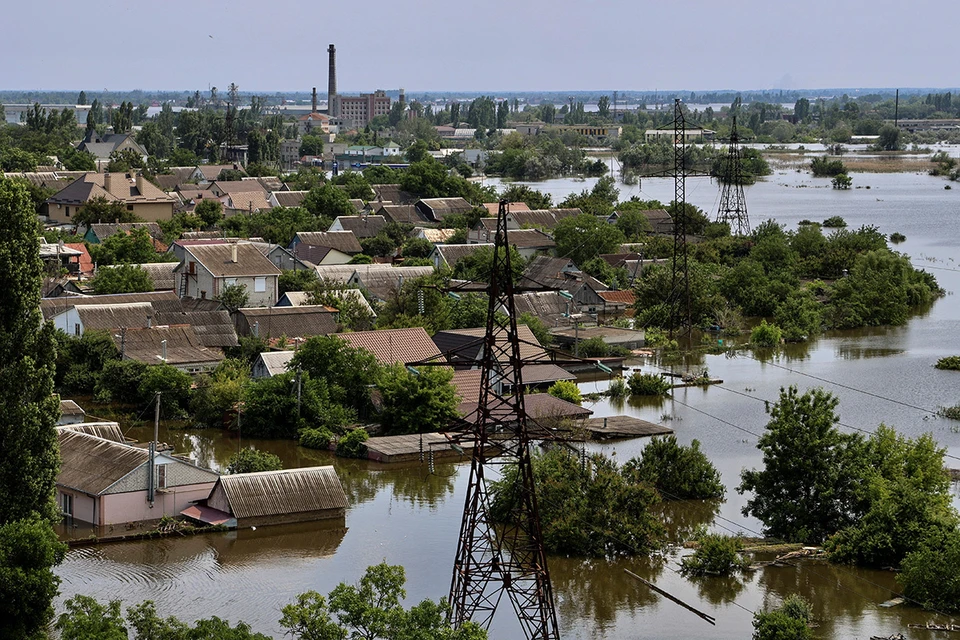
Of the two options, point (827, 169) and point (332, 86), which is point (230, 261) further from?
point (332, 86)

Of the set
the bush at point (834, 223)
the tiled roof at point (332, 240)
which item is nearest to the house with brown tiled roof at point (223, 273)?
the tiled roof at point (332, 240)

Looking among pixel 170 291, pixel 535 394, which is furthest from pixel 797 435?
pixel 170 291

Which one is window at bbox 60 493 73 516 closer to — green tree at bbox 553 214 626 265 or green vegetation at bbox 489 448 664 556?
green vegetation at bbox 489 448 664 556

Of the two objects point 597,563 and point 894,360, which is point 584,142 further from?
point 597,563

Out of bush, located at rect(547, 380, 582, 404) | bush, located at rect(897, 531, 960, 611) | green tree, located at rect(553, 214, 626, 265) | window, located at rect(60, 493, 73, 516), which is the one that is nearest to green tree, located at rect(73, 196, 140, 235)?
green tree, located at rect(553, 214, 626, 265)

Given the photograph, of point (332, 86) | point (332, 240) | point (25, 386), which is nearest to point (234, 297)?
point (332, 240)

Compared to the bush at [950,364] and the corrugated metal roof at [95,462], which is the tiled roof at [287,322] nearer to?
the corrugated metal roof at [95,462]

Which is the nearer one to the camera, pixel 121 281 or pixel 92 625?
pixel 92 625
